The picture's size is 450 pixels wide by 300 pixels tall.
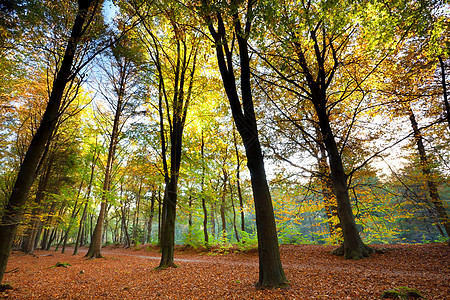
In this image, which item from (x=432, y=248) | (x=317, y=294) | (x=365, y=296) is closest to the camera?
(x=365, y=296)

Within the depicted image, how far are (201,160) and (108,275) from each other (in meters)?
8.43

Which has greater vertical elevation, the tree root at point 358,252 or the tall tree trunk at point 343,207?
the tall tree trunk at point 343,207

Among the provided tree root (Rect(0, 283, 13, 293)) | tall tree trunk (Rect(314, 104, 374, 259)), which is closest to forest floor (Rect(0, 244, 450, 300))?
tree root (Rect(0, 283, 13, 293))

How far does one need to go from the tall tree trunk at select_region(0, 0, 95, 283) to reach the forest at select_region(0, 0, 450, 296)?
1.0 inches

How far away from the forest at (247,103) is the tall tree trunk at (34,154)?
0.09ft

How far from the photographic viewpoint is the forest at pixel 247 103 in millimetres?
4629

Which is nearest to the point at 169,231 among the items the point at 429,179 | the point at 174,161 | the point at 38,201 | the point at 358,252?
the point at 174,161

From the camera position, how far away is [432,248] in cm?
728

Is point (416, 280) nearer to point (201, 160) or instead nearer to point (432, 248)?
point (432, 248)

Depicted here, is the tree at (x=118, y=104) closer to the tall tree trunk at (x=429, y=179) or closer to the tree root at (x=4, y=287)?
the tree root at (x=4, y=287)

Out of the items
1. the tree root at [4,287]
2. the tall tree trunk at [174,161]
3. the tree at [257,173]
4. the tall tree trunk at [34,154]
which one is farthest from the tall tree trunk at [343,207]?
the tree root at [4,287]

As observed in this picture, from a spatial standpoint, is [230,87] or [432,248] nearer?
[230,87]

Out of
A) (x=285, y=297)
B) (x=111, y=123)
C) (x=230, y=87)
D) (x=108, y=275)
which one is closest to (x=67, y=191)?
(x=111, y=123)

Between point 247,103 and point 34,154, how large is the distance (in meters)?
5.01
